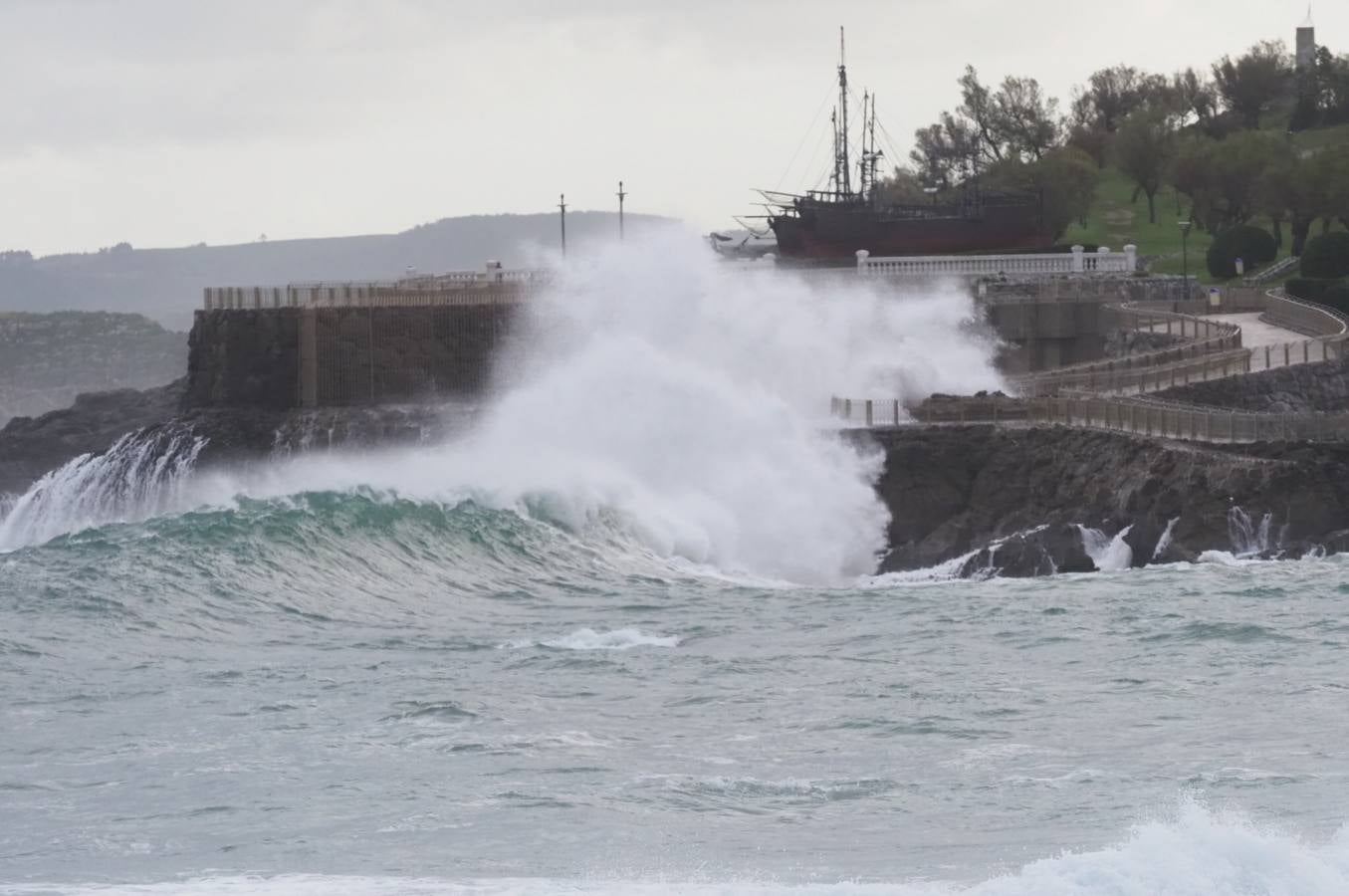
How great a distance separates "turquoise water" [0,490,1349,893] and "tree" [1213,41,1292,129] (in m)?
70.0

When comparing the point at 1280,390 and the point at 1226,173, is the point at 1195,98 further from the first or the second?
the point at 1280,390

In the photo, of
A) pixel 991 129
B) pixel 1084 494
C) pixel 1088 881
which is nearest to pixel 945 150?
pixel 991 129

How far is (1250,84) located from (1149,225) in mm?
20224

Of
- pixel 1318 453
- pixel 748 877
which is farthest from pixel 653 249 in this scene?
pixel 748 877

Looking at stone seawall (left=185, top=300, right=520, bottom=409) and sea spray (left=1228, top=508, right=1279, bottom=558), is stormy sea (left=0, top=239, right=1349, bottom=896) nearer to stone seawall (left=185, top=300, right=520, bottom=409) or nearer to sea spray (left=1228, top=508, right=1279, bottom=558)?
sea spray (left=1228, top=508, right=1279, bottom=558)

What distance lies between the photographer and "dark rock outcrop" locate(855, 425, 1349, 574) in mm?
31531

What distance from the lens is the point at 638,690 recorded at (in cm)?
2205

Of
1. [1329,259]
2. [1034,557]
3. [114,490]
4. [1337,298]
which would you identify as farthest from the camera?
[1329,259]

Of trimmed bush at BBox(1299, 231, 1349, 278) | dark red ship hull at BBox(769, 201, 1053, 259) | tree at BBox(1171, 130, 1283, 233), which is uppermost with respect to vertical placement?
tree at BBox(1171, 130, 1283, 233)

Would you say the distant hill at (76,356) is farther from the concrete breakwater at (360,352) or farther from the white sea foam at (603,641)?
the white sea foam at (603,641)

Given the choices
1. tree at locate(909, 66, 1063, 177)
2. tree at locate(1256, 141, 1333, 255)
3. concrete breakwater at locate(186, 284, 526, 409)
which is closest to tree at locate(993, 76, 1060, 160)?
tree at locate(909, 66, 1063, 177)

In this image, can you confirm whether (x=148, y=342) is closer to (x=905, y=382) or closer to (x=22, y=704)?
(x=905, y=382)

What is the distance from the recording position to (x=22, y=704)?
21750 mm

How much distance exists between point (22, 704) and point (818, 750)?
781 centimetres
